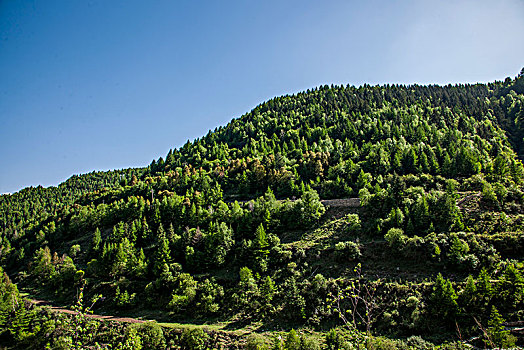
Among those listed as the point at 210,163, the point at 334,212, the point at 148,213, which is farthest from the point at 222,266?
the point at 210,163

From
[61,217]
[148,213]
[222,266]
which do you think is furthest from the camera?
[61,217]

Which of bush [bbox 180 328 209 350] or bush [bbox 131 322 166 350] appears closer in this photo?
bush [bbox 180 328 209 350]

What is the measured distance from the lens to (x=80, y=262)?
7450 centimetres

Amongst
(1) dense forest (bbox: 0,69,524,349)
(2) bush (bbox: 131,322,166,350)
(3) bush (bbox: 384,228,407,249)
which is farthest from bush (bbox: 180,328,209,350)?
(3) bush (bbox: 384,228,407,249)

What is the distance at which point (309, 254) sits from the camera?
55344mm

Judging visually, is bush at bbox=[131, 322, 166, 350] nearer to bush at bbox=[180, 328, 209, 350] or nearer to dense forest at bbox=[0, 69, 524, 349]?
dense forest at bbox=[0, 69, 524, 349]

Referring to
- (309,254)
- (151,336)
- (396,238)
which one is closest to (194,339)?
(151,336)

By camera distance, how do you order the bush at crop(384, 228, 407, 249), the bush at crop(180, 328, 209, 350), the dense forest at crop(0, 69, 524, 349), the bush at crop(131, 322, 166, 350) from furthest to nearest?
the bush at crop(384, 228, 407, 249) < the bush at crop(131, 322, 166, 350) < the bush at crop(180, 328, 209, 350) < the dense forest at crop(0, 69, 524, 349)

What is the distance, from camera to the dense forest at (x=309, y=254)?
36438mm

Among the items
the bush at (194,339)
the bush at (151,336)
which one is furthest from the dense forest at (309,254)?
the bush at (194,339)

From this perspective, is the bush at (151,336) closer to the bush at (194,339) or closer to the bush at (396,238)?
the bush at (194,339)

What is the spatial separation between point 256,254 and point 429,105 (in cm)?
11809

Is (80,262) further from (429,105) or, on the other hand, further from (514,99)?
(514,99)

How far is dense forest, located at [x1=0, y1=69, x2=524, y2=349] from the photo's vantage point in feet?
120
